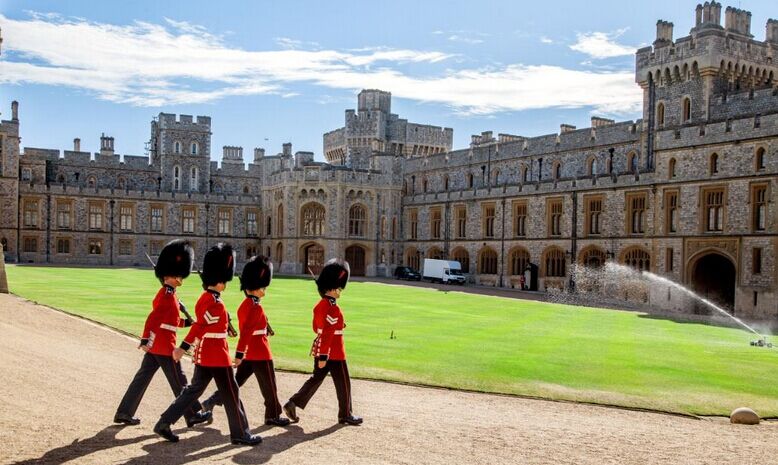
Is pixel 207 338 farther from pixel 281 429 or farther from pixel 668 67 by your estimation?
pixel 668 67

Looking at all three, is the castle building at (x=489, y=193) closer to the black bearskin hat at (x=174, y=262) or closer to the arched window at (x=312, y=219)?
the arched window at (x=312, y=219)

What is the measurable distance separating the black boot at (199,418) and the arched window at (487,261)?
39.0m

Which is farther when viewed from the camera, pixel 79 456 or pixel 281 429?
pixel 281 429

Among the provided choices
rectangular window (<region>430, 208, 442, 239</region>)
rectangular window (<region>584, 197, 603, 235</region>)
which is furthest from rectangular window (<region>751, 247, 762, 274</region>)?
rectangular window (<region>430, 208, 442, 239</region>)

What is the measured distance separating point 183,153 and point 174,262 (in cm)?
5603

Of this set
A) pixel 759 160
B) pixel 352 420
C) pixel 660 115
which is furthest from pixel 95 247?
pixel 352 420

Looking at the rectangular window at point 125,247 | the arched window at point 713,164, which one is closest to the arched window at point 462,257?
the arched window at point 713,164

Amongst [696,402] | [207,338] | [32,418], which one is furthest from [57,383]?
[696,402]

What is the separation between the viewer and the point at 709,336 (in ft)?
66.9

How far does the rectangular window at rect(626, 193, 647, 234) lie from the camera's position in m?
37.4

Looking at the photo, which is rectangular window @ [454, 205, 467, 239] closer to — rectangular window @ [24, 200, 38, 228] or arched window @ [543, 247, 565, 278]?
arched window @ [543, 247, 565, 278]

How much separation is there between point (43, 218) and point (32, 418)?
5224 cm

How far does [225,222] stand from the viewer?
203ft

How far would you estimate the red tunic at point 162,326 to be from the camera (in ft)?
29.3
